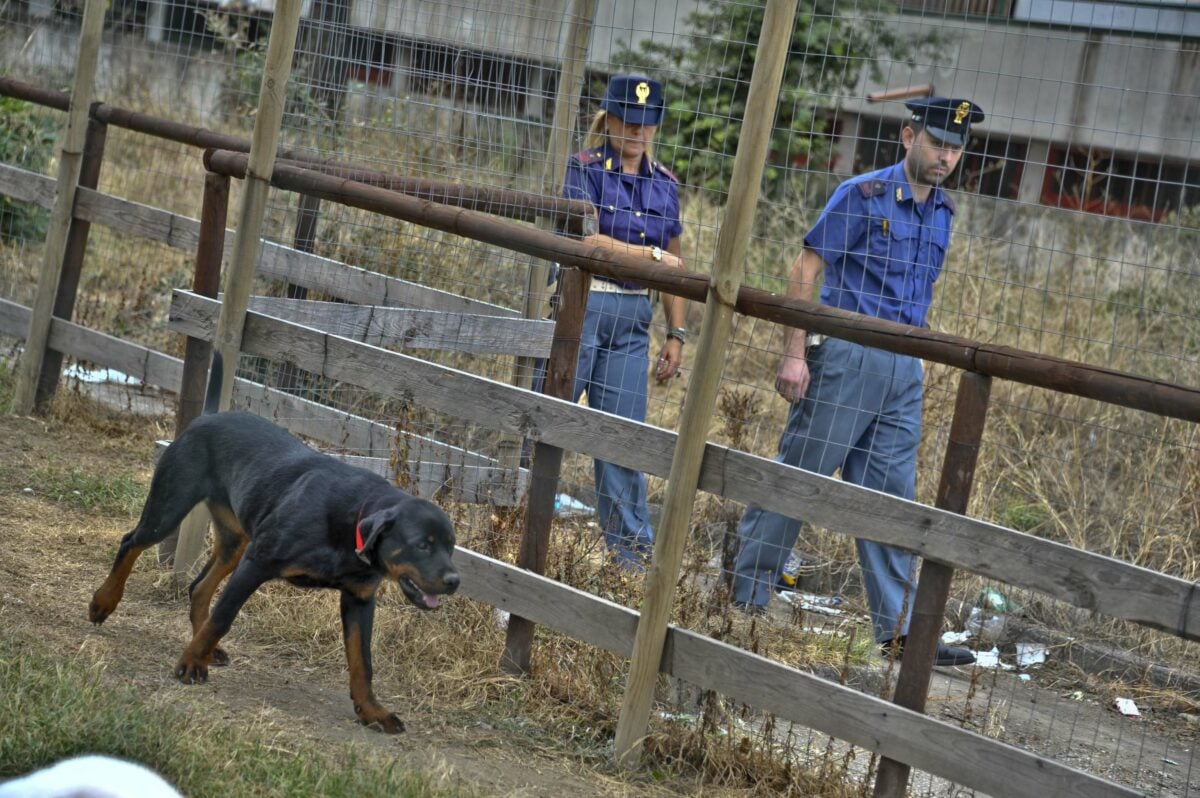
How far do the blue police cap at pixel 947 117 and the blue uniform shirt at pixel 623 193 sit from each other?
4.28 feet

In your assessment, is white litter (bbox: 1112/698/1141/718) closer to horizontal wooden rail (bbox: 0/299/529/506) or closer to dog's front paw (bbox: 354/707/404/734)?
horizontal wooden rail (bbox: 0/299/529/506)

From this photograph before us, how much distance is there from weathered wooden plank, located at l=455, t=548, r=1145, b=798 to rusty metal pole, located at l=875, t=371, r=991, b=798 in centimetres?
9

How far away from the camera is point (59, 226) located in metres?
7.79

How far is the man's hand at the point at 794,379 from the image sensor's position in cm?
585

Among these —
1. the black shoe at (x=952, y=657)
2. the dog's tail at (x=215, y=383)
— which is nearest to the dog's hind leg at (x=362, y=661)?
the dog's tail at (x=215, y=383)

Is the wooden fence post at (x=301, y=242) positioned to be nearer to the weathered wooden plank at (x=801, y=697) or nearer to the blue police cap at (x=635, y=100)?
the blue police cap at (x=635, y=100)

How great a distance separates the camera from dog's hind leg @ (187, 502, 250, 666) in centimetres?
474

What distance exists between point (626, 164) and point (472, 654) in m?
2.88

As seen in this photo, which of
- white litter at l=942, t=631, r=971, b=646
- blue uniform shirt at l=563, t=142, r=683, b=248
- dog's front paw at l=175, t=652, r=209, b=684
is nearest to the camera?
dog's front paw at l=175, t=652, r=209, b=684

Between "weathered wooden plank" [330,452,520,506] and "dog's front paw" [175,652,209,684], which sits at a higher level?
"weathered wooden plank" [330,452,520,506]

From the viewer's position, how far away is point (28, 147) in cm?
995

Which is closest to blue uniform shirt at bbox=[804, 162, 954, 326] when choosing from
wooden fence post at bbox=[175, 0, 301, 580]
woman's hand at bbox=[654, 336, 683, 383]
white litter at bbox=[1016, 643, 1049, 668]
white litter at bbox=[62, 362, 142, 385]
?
woman's hand at bbox=[654, 336, 683, 383]

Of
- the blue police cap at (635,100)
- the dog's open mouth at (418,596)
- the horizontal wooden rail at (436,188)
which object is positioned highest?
the blue police cap at (635,100)

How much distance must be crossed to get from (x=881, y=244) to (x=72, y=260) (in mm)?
4850
